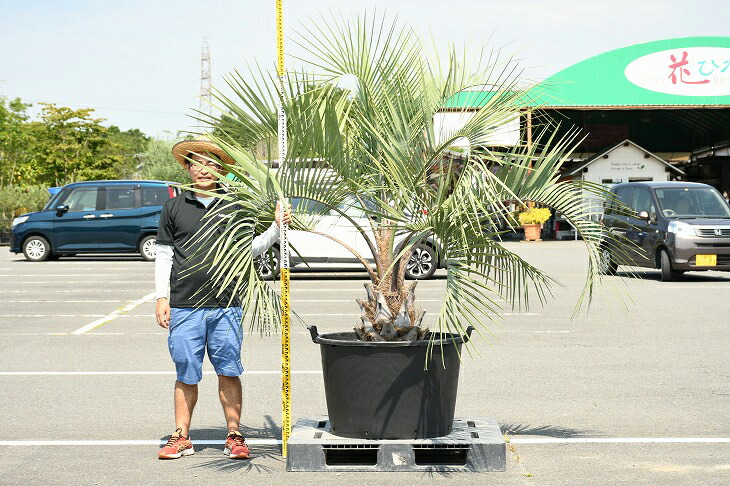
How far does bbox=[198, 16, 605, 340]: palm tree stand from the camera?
212 inches

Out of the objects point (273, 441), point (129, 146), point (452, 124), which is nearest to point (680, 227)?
point (452, 124)

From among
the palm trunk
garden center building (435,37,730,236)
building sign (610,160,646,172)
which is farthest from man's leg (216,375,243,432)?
building sign (610,160,646,172)

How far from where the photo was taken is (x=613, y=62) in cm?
4262

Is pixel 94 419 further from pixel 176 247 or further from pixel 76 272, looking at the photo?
pixel 76 272

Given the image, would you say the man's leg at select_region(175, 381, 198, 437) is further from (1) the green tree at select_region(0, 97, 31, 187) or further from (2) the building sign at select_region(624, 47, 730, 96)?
(1) the green tree at select_region(0, 97, 31, 187)

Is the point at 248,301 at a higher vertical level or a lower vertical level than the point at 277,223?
lower

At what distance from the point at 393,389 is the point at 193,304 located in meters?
1.25

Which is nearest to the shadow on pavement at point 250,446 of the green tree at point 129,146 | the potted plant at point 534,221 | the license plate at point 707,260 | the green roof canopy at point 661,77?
the license plate at point 707,260

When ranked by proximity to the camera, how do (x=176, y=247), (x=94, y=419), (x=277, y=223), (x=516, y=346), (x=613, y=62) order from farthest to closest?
1. (x=613, y=62)
2. (x=516, y=346)
3. (x=94, y=419)
4. (x=176, y=247)
5. (x=277, y=223)

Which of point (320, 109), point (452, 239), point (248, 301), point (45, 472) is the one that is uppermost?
point (320, 109)

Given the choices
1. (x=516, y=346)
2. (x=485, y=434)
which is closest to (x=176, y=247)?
(x=485, y=434)

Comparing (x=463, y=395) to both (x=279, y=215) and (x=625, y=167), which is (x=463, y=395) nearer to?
(x=279, y=215)

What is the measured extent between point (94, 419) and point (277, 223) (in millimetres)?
2507

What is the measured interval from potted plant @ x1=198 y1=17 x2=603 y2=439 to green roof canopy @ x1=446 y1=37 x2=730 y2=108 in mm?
34524
